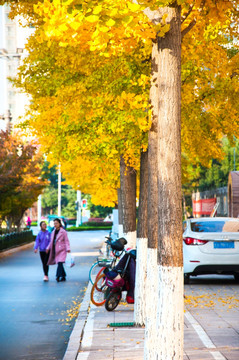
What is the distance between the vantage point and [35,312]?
14008 millimetres

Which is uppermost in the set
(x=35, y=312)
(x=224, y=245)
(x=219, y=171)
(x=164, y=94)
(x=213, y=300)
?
(x=219, y=171)

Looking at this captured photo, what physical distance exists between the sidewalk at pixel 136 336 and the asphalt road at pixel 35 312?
1.13 ft

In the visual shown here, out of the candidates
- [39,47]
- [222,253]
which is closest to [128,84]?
[39,47]

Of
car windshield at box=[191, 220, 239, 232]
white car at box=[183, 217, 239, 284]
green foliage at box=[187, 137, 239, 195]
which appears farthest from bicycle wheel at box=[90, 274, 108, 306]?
green foliage at box=[187, 137, 239, 195]

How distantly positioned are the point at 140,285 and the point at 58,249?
9.23 m

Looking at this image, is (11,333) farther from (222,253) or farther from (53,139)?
(53,139)

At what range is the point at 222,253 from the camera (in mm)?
17344

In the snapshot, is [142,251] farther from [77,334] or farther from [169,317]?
[169,317]

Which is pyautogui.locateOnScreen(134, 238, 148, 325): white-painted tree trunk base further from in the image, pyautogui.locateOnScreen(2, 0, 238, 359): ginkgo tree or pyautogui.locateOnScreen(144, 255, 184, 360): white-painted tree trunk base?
pyautogui.locateOnScreen(144, 255, 184, 360): white-painted tree trunk base

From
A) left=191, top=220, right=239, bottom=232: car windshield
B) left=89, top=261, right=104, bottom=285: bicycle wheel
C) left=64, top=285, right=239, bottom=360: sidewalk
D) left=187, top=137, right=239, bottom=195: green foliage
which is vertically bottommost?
left=64, top=285, right=239, bottom=360: sidewalk

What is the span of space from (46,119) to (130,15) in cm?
1261

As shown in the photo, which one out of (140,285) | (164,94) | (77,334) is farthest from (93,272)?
(164,94)

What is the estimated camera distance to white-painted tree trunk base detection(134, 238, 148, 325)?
11.5 m

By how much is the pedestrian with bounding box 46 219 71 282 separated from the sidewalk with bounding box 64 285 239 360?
25.0ft
